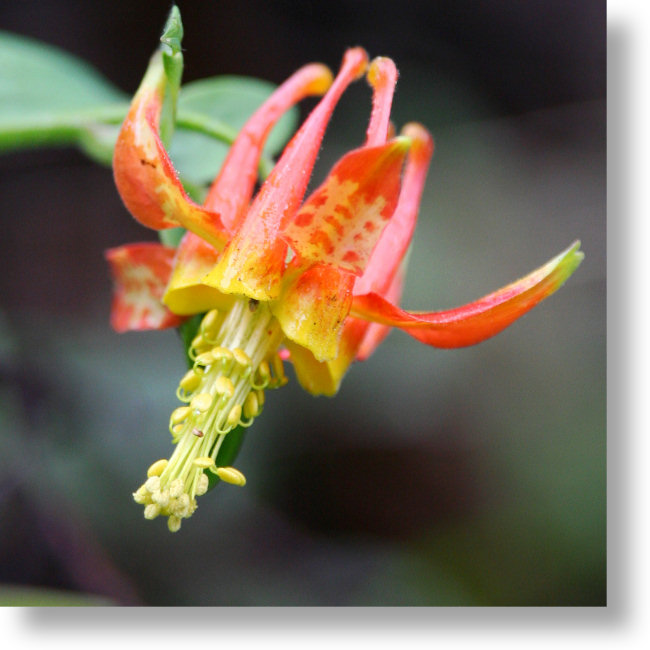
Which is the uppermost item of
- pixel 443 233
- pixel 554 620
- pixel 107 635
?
pixel 443 233

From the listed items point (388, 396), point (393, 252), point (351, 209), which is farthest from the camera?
point (388, 396)

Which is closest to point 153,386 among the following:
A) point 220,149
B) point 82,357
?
point 82,357

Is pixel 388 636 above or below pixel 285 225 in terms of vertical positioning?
below

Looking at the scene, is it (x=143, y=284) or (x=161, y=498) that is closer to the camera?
(x=161, y=498)

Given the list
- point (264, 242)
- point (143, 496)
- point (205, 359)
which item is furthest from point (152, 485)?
point (264, 242)

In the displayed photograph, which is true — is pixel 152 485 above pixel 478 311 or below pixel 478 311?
below

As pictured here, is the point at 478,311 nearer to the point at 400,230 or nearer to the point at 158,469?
the point at 400,230

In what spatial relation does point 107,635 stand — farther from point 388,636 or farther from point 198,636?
point 388,636
